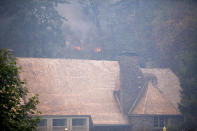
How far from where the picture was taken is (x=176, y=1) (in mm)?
57938

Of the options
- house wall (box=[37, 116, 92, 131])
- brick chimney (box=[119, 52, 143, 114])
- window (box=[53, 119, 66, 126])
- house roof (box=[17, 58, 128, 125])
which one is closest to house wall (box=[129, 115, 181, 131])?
house roof (box=[17, 58, 128, 125])

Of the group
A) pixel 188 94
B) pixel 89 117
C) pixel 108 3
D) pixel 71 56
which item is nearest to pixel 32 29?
pixel 71 56

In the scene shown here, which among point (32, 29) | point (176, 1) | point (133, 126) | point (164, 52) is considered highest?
point (176, 1)

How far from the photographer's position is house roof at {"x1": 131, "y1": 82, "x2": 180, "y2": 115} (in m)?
31.9

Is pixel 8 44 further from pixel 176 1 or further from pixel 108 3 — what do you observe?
pixel 176 1

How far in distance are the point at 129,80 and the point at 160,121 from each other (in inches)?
217

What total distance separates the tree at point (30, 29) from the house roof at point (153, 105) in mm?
24566

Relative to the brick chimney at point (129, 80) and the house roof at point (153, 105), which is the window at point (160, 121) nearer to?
the house roof at point (153, 105)

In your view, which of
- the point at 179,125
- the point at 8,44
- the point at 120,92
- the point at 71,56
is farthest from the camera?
the point at 71,56

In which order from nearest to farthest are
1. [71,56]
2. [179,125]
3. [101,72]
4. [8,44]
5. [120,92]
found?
[179,125] < [120,92] < [101,72] < [8,44] < [71,56]

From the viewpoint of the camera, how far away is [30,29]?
52750 mm

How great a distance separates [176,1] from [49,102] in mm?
36967

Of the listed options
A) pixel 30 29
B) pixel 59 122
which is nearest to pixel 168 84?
pixel 59 122

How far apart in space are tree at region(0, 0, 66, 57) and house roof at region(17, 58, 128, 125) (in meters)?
17.1
